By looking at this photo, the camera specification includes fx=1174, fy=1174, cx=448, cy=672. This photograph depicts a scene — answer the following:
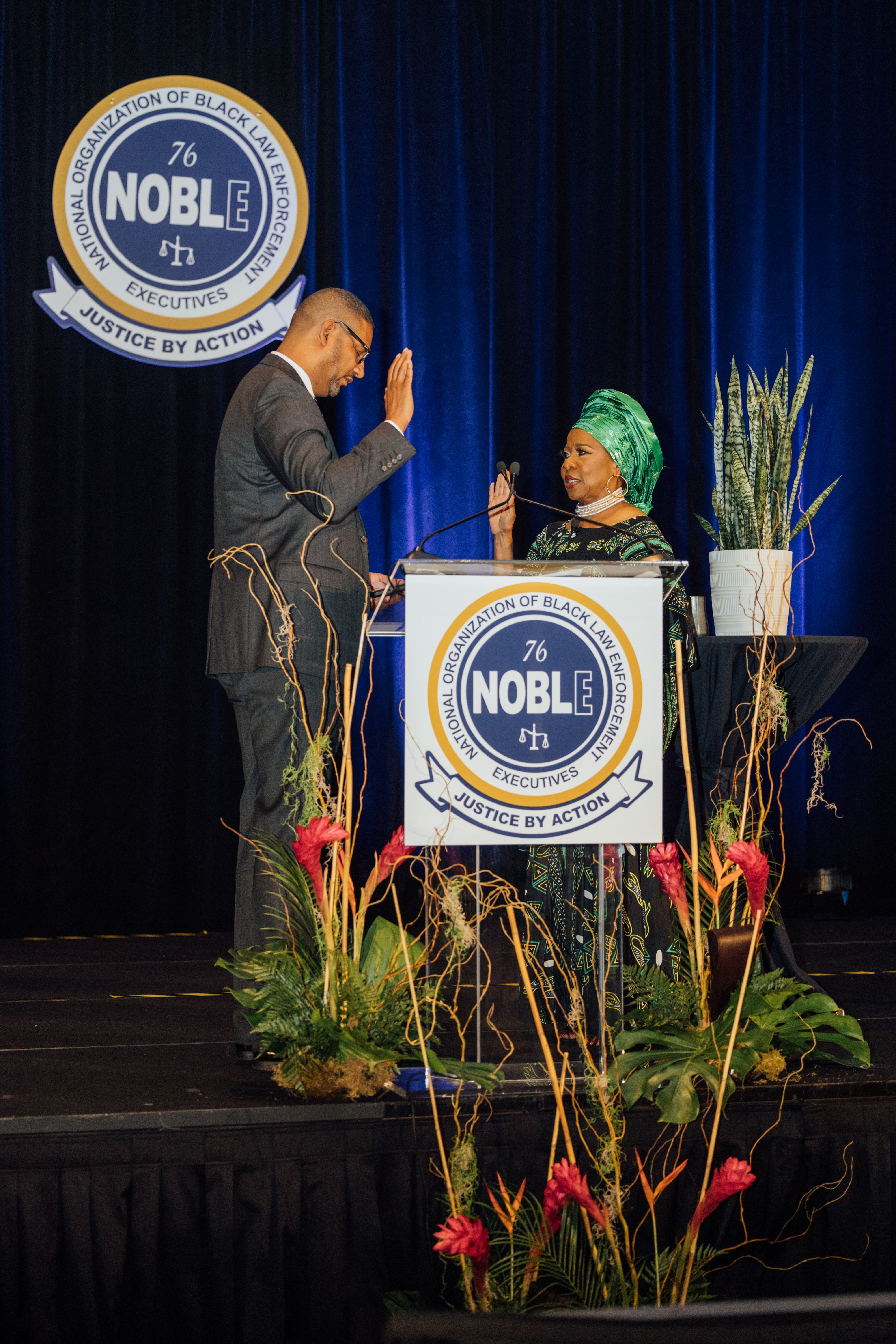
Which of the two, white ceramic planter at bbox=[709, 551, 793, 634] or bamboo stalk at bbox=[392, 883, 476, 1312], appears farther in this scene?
white ceramic planter at bbox=[709, 551, 793, 634]

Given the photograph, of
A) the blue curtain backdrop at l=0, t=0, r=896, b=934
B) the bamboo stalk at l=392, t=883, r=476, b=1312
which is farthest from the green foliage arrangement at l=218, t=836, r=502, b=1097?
the blue curtain backdrop at l=0, t=0, r=896, b=934

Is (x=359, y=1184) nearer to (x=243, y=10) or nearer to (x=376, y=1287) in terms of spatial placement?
(x=376, y=1287)

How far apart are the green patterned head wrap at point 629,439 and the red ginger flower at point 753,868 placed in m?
1.25

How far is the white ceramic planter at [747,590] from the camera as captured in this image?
2.79m

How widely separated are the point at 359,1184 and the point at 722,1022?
641mm

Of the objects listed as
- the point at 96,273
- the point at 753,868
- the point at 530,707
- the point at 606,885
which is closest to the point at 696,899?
the point at 753,868

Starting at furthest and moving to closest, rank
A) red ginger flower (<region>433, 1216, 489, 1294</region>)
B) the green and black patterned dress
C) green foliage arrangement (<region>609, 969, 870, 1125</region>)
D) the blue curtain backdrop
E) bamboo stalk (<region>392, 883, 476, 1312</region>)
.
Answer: the blue curtain backdrop
the green and black patterned dress
green foliage arrangement (<region>609, 969, 870, 1125</region>)
bamboo stalk (<region>392, 883, 476, 1312</region>)
red ginger flower (<region>433, 1216, 489, 1294</region>)

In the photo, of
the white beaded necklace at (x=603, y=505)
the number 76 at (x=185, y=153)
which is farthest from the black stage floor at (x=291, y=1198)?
the number 76 at (x=185, y=153)

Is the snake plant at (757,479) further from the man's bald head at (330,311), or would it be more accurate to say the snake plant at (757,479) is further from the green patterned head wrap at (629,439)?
the man's bald head at (330,311)

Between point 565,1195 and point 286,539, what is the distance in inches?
54.2

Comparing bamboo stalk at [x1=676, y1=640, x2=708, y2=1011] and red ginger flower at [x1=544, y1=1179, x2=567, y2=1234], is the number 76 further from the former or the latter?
red ginger flower at [x1=544, y1=1179, x2=567, y2=1234]

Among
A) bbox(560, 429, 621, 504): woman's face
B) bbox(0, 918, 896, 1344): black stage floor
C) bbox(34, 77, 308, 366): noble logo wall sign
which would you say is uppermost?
bbox(34, 77, 308, 366): noble logo wall sign

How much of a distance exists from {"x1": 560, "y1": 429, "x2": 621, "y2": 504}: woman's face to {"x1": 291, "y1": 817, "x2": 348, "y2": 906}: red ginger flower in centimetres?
126

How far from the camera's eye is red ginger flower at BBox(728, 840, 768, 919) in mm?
1706
